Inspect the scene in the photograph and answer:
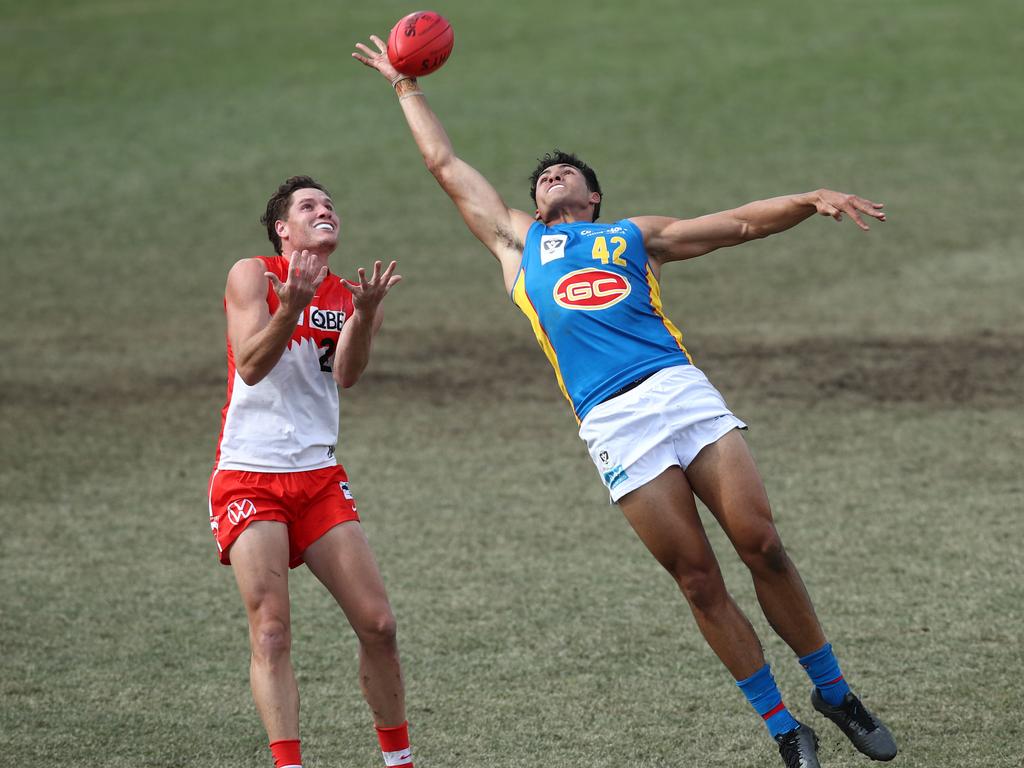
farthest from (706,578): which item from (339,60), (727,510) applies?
(339,60)

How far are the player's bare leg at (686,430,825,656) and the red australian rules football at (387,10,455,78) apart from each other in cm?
281

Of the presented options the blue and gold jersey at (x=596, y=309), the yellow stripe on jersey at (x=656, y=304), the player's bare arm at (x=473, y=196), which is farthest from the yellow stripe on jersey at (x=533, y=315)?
the yellow stripe on jersey at (x=656, y=304)

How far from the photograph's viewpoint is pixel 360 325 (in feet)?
21.0

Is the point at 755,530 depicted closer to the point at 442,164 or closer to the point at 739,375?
the point at 442,164

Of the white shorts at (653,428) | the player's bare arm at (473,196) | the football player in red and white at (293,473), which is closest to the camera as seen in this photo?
the football player in red and white at (293,473)

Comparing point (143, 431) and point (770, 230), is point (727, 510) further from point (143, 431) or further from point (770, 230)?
point (143, 431)

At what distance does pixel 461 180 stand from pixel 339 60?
22.1 metres

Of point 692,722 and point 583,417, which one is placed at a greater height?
point 583,417

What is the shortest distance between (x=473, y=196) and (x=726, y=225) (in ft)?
4.36

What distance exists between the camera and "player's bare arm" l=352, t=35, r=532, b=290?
23.6 ft

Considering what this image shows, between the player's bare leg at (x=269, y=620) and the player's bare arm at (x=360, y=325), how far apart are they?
80cm

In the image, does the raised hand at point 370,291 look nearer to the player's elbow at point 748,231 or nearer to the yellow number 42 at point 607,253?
the yellow number 42 at point 607,253

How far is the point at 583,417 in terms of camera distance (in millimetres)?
6625

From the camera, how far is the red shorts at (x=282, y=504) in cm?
621
